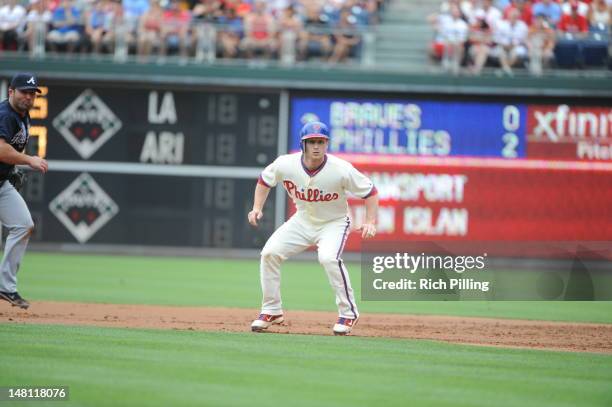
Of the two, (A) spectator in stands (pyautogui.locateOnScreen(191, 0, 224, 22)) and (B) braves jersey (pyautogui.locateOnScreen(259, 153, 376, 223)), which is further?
(A) spectator in stands (pyautogui.locateOnScreen(191, 0, 224, 22))

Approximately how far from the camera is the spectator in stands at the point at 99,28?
68.4ft

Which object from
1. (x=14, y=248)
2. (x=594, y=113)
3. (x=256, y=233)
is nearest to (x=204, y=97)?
(x=256, y=233)

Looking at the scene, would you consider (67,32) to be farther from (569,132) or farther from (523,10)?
(569,132)

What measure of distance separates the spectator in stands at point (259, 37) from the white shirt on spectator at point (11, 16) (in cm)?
488

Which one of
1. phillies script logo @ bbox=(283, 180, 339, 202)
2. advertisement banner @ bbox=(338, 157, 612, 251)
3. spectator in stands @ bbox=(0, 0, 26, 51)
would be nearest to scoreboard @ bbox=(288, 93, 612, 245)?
advertisement banner @ bbox=(338, 157, 612, 251)

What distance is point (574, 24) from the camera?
2084cm

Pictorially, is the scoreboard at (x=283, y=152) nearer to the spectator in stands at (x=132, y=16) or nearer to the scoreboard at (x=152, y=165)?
the scoreboard at (x=152, y=165)

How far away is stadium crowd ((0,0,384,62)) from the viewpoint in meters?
20.7

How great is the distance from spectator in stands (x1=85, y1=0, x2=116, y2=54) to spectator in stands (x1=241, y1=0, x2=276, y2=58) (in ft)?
9.43

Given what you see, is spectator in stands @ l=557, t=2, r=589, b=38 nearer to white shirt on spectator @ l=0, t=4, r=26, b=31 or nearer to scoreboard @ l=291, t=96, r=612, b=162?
scoreboard @ l=291, t=96, r=612, b=162

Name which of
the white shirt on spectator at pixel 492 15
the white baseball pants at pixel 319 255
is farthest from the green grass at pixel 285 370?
the white shirt on spectator at pixel 492 15

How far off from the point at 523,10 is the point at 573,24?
4.38 ft

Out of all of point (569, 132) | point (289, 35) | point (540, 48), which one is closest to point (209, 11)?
point (289, 35)

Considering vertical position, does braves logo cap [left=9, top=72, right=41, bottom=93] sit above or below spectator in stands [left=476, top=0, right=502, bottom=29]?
below
